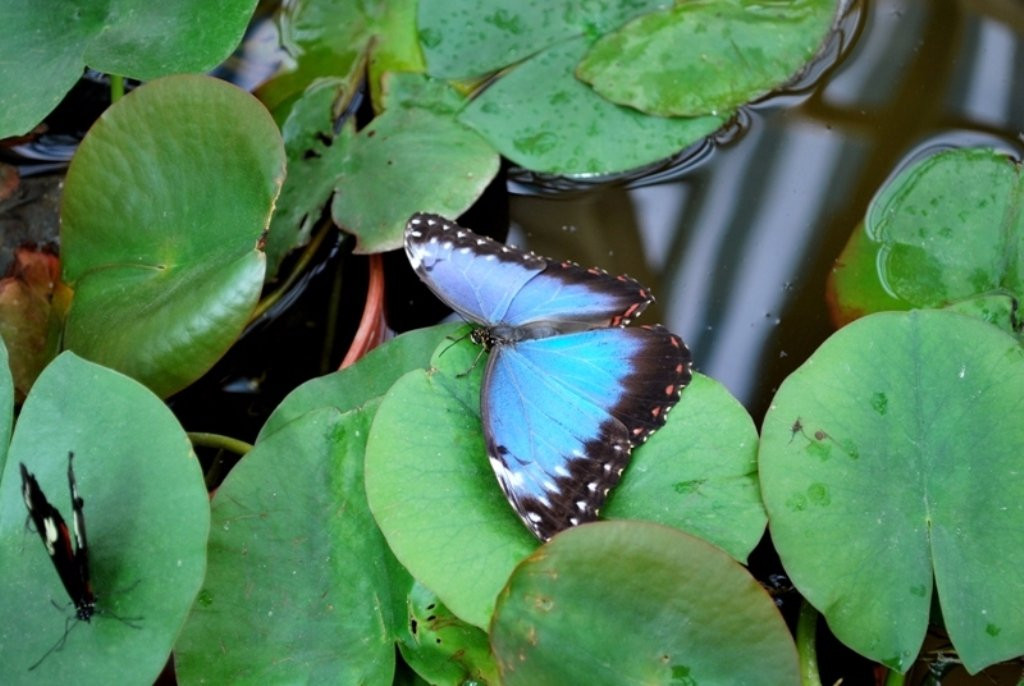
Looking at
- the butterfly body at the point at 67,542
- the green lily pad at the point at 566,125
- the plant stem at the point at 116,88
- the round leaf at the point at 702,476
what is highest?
the green lily pad at the point at 566,125

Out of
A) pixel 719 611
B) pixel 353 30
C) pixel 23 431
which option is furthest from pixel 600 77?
pixel 23 431

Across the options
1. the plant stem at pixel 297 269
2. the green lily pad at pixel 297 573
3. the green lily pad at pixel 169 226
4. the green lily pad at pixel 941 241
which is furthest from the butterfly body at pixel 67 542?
the green lily pad at pixel 941 241

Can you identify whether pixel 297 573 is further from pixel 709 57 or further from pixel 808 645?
pixel 709 57

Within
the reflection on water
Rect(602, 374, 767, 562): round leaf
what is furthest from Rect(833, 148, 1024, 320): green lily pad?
Rect(602, 374, 767, 562): round leaf

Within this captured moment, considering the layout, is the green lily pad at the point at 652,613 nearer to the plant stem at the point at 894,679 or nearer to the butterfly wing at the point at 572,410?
the butterfly wing at the point at 572,410

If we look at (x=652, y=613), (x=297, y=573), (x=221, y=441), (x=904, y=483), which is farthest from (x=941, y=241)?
(x=221, y=441)

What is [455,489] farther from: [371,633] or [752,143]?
→ [752,143]
